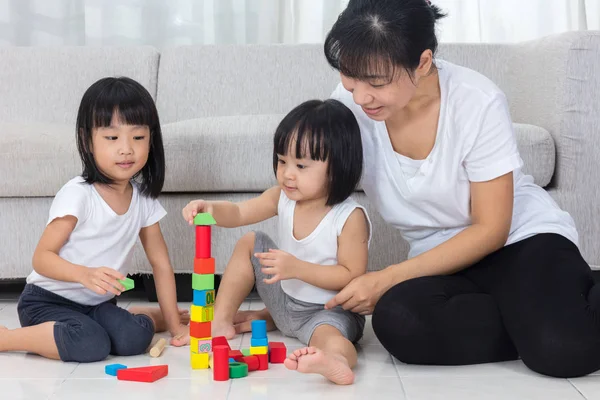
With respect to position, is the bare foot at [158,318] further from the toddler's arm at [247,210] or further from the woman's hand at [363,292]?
the woman's hand at [363,292]

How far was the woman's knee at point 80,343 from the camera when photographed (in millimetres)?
1606

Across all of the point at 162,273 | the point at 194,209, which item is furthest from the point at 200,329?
the point at 162,273

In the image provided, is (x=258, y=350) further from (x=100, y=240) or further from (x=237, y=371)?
(x=100, y=240)

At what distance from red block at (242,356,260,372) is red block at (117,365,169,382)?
0.16 meters

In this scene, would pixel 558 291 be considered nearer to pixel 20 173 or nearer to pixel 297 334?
pixel 297 334

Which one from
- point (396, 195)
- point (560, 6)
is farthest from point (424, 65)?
point (560, 6)

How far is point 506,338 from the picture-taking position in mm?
1591

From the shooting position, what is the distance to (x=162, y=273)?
1.87 metres

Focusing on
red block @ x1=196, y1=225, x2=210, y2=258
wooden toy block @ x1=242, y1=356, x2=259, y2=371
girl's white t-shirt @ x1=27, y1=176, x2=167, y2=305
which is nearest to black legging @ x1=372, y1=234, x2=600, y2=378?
wooden toy block @ x1=242, y1=356, x2=259, y2=371

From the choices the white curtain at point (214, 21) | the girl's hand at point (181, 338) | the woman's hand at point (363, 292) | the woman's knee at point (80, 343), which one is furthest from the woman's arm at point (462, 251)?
the white curtain at point (214, 21)

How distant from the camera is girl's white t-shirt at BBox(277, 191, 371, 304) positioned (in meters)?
1.70

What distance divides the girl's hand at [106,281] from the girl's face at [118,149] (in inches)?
10.5

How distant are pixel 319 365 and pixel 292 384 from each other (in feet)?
0.29

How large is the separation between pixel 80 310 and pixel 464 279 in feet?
2.68
